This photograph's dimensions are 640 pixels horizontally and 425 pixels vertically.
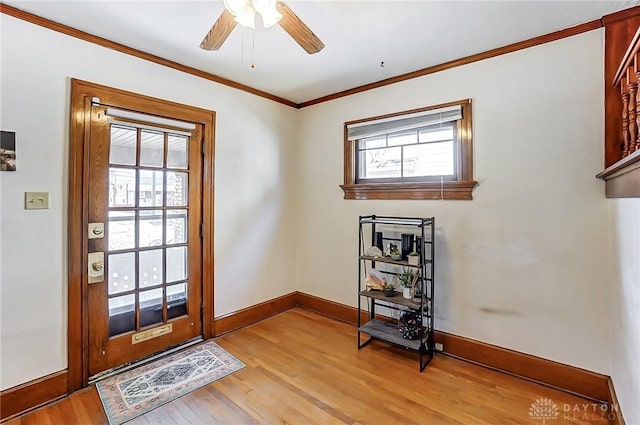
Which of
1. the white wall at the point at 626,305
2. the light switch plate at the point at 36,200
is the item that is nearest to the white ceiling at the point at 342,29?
the light switch plate at the point at 36,200

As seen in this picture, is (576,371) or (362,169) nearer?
(576,371)

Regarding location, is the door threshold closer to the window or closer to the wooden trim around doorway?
the wooden trim around doorway

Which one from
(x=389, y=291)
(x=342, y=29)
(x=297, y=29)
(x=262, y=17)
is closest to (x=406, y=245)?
(x=389, y=291)

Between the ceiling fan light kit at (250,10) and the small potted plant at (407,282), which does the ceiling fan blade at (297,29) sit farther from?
the small potted plant at (407,282)

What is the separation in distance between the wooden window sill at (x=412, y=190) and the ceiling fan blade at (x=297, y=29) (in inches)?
61.0

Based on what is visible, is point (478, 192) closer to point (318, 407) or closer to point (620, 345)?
point (620, 345)

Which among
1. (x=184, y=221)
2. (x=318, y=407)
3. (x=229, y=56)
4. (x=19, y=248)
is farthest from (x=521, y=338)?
(x=19, y=248)

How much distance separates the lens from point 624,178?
1526mm

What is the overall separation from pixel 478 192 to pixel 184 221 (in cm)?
256

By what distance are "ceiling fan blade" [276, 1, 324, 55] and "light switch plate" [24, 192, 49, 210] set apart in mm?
1906

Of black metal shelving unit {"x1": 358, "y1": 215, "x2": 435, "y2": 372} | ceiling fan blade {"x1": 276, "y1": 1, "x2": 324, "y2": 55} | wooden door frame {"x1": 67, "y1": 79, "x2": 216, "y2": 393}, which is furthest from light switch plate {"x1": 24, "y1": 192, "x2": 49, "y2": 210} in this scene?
black metal shelving unit {"x1": 358, "y1": 215, "x2": 435, "y2": 372}

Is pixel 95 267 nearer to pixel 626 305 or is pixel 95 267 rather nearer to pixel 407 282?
pixel 407 282

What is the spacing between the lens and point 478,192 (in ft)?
8.48

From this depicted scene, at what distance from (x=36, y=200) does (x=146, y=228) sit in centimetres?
73
